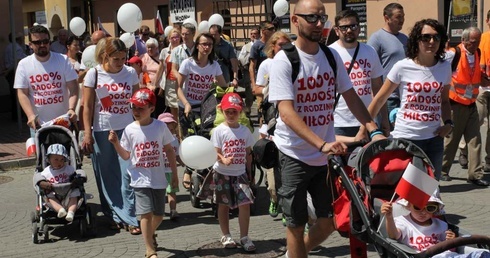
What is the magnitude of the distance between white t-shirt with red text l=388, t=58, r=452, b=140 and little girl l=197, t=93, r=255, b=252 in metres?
1.48

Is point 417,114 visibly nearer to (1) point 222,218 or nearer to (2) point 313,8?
(1) point 222,218

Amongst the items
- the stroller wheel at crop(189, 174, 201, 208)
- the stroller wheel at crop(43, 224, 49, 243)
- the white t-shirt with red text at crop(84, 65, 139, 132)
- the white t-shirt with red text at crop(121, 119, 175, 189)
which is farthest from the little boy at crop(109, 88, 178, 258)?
the stroller wheel at crop(189, 174, 201, 208)

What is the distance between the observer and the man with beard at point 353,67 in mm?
8109

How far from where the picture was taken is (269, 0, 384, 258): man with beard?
5.96 metres

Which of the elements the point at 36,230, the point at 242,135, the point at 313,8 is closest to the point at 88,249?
the point at 36,230

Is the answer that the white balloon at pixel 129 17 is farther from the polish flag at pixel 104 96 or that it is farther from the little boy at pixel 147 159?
the little boy at pixel 147 159

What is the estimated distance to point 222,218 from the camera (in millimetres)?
8055

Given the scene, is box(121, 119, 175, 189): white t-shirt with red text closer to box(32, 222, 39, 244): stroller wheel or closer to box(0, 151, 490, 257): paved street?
box(0, 151, 490, 257): paved street

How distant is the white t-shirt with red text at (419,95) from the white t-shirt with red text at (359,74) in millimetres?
276

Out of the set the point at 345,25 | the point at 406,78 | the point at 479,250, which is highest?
the point at 345,25

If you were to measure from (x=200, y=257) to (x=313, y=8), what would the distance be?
9.19 feet

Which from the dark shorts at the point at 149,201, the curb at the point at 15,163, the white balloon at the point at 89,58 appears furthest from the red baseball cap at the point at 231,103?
the curb at the point at 15,163

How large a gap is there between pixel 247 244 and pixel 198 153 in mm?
917

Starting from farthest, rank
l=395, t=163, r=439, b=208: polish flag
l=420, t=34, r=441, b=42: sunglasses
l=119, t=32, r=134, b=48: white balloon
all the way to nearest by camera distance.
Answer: l=119, t=32, r=134, b=48: white balloon
l=420, t=34, r=441, b=42: sunglasses
l=395, t=163, r=439, b=208: polish flag
